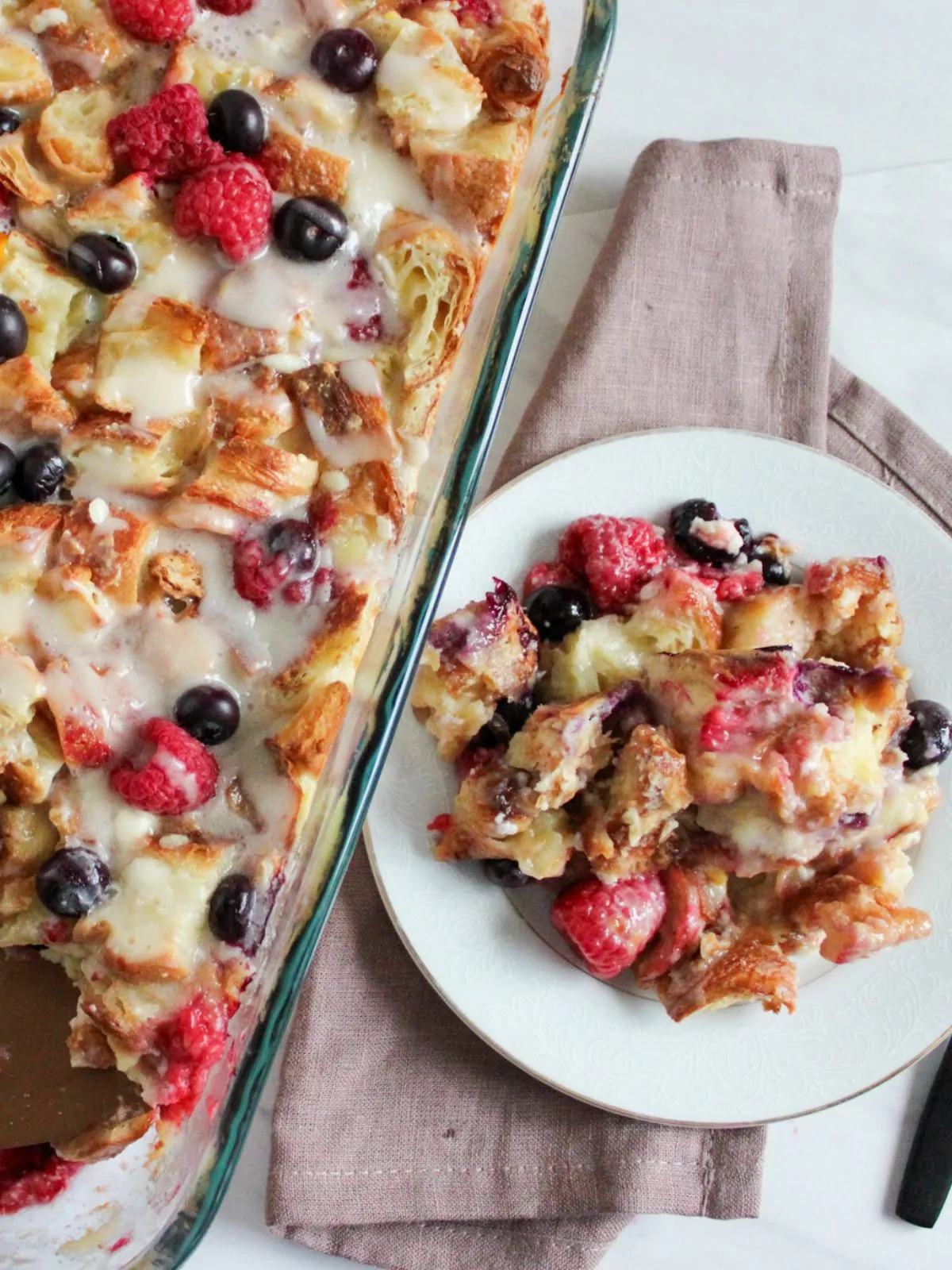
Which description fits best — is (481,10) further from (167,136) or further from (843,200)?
(843,200)

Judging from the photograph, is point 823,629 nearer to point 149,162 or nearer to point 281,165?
point 281,165

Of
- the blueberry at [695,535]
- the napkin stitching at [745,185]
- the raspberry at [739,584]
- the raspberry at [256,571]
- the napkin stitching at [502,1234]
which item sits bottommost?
the napkin stitching at [502,1234]

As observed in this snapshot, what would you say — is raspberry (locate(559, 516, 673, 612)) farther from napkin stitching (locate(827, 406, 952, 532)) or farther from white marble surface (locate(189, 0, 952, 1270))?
napkin stitching (locate(827, 406, 952, 532))

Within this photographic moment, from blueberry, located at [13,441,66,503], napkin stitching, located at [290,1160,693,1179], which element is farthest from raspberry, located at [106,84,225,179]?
napkin stitching, located at [290,1160,693,1179]

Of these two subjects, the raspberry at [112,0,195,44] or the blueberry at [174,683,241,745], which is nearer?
the blueberry at [174,683,241,745]

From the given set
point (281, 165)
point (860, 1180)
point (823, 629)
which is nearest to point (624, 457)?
point (823, 629)

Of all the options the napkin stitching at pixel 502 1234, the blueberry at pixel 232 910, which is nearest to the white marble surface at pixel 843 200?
the napkin stitching at pixel 502 1234

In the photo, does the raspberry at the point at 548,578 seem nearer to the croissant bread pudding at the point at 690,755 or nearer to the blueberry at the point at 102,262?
the croissant bread pudding at the point at 690,755
